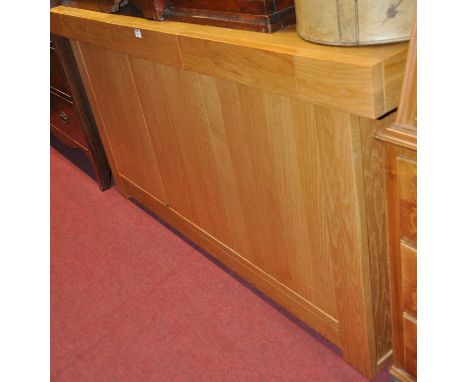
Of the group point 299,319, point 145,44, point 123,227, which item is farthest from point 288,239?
point 123,227

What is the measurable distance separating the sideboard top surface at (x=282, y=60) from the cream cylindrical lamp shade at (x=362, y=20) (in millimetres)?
21

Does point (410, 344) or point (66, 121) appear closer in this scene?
point (410, 344)

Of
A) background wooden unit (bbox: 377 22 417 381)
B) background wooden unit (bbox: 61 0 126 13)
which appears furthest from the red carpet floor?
background wooden unit (bbox: 61 0 126 13)

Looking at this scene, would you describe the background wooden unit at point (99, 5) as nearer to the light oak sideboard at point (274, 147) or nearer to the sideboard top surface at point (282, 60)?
the light oak sideboard at point (274, 147)

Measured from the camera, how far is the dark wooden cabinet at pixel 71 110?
2398 millimetres

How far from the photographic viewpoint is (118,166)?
2602 mm

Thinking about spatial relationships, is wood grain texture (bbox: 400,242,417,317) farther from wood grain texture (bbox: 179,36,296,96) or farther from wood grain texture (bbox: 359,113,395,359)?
wood grain texture (bbox: 179,36,296,96)

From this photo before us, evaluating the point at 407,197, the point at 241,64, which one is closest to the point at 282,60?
the point at 241,64

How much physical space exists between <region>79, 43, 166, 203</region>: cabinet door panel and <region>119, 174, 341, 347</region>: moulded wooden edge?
0.07 meters

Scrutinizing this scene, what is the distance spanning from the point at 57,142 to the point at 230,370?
7.74ft

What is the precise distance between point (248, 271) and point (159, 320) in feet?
1.19

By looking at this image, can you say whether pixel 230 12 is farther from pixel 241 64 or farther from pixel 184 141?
pixel 184 141

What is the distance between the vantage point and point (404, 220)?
112 centimetres
